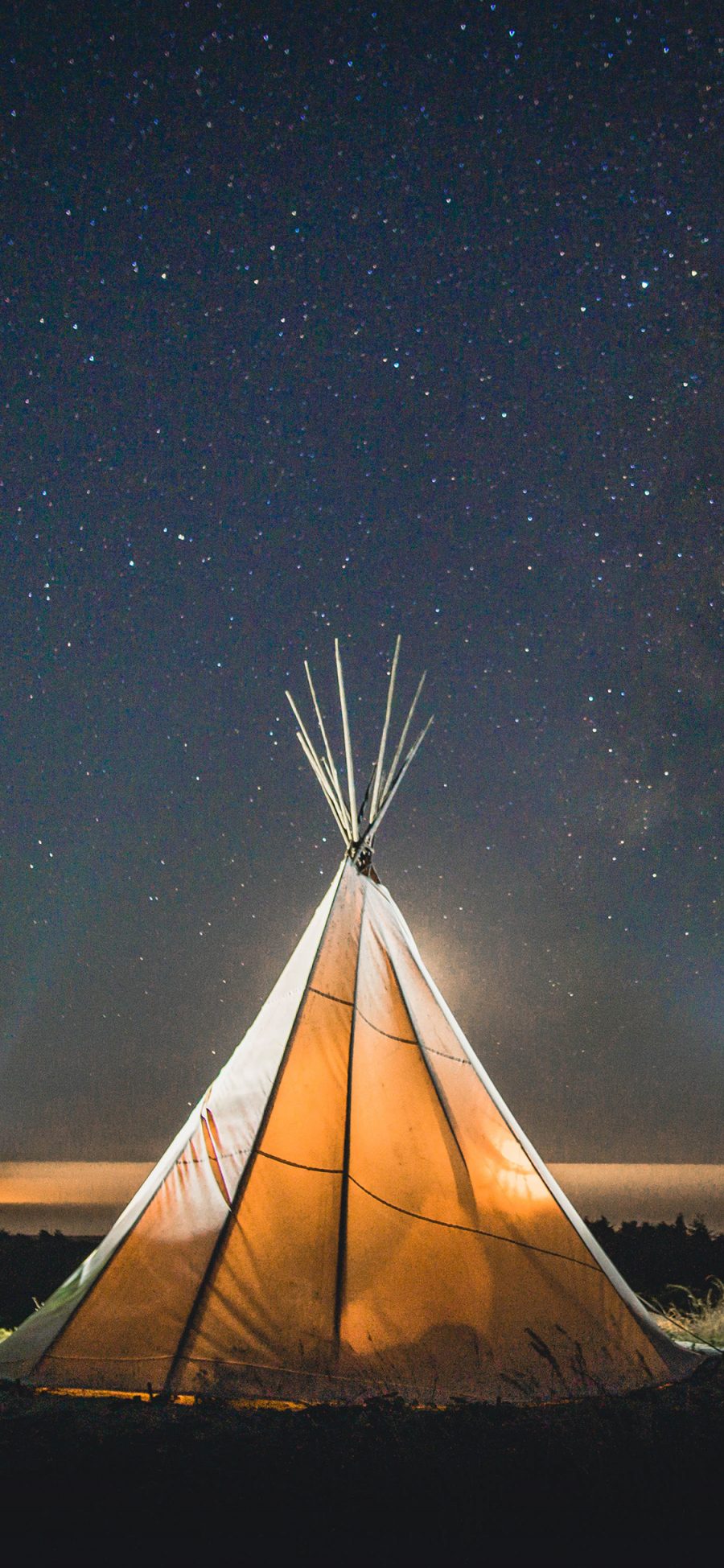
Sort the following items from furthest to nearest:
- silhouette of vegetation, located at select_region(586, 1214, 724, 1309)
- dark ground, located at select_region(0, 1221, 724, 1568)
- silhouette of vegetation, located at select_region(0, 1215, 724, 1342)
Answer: silhouette of vegetation, located at select_region(586, 1214, 724, 1309), silhouette of vegetation, located at select_region(0, 1215, 724, 1342), dark ground, located at select_region(0, 1221, 724, 1568)

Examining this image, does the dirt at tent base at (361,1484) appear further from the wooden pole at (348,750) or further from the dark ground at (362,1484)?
the wooden pole at (348,750)

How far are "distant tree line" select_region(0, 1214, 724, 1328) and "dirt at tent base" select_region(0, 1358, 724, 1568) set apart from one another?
4.39 meters

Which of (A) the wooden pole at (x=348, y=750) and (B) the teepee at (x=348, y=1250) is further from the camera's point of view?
(A) the wooden pole at (x=348, y=750)

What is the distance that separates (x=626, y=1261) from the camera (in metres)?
8.21

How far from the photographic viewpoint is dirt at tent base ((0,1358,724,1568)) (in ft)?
7.58

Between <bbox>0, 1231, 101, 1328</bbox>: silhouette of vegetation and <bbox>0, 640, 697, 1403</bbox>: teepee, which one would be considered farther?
<bbox>0, 1231, 101, 1328</bbox>: silhouette of vegetation

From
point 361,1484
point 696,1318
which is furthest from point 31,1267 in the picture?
point 361,1484

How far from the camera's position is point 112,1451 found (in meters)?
2.77

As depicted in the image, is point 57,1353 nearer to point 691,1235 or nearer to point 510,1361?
point 510,1361

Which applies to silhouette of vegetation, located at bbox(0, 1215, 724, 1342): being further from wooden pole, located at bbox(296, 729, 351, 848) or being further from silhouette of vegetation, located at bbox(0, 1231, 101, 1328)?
wooden pole, located at bbox(296, 729, 351, 848)

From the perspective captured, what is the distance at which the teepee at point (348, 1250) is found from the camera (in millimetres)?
3736

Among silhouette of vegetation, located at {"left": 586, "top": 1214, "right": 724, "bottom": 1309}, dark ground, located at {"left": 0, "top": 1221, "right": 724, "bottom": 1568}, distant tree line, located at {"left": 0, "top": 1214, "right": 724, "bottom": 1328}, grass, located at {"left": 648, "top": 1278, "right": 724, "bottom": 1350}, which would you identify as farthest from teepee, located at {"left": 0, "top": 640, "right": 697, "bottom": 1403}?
silhouette of vegetation, located at {"left": 586, "top": 1214, "right": 724, "bottom": 1309}

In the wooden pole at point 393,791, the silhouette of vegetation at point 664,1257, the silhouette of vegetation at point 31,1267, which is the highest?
the wooden pole at point 393,791

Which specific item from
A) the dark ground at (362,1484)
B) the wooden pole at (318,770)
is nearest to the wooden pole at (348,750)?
the wooden pole at (318,770)
